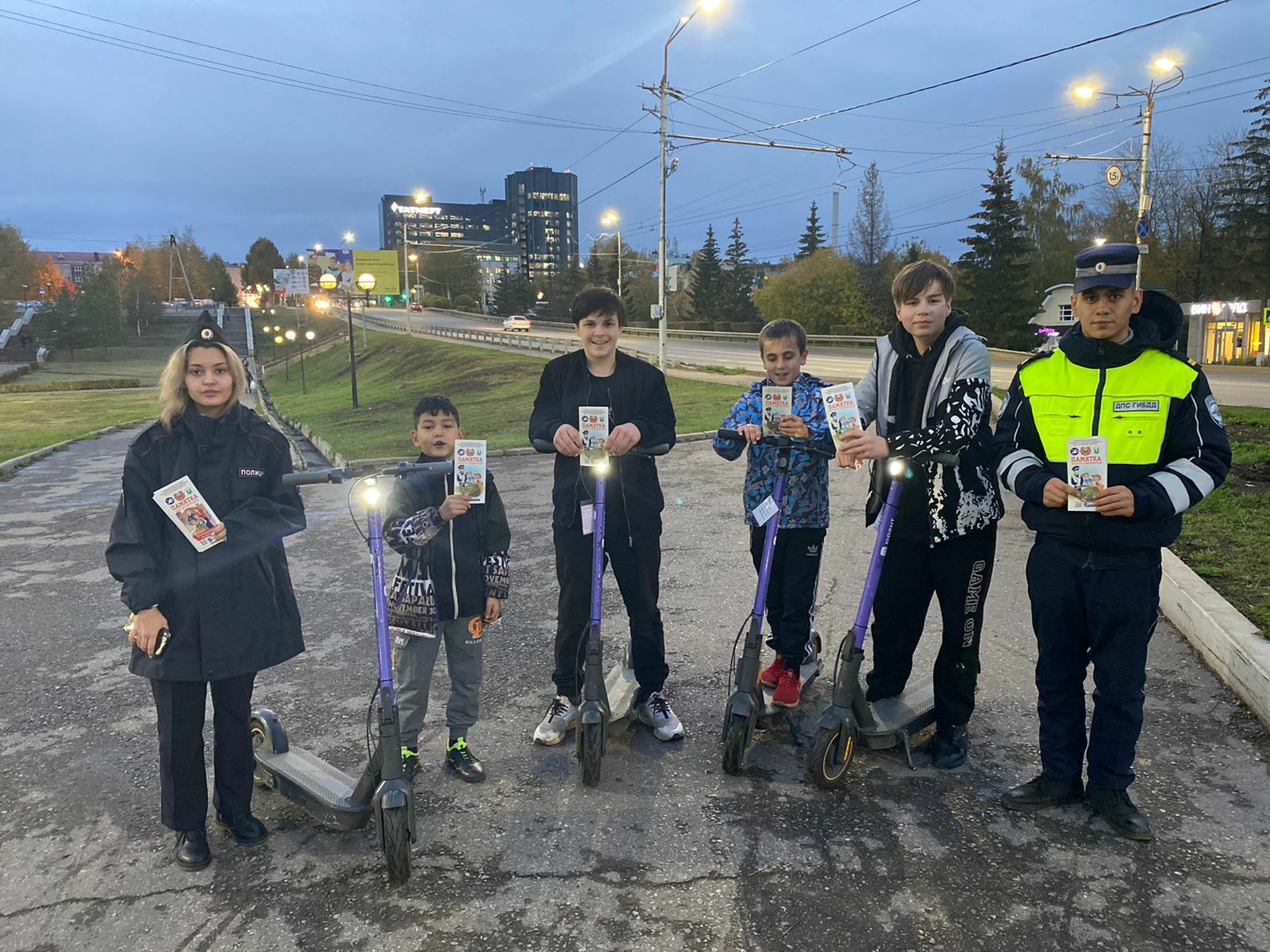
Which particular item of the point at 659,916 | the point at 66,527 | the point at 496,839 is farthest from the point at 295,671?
the point at 66,527

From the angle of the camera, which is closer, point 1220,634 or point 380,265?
point 1220,634

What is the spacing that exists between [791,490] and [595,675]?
1301 mm

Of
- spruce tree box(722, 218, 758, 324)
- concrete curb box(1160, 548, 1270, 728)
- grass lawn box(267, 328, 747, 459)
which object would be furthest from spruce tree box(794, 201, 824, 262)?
concrete curb box(1160, 548, 1270, 728)

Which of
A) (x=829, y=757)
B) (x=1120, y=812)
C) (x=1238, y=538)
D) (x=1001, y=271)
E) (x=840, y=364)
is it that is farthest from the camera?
(x=1001, y=271)

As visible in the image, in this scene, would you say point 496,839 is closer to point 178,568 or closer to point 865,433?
point 178,568

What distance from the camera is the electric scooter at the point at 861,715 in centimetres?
339

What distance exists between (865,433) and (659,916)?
195 centimetres

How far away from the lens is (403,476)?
3455 millimetres

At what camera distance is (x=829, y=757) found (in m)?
3.40

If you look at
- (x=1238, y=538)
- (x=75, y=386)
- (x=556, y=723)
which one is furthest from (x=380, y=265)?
(x=556, y=723)

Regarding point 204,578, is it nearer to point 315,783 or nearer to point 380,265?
point 315,783

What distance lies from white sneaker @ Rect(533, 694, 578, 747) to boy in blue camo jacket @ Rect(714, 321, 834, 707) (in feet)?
3.42

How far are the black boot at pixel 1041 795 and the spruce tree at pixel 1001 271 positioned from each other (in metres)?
43.5

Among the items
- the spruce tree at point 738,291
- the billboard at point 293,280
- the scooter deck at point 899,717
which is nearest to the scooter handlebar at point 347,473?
the scooter deck at point 899,717
